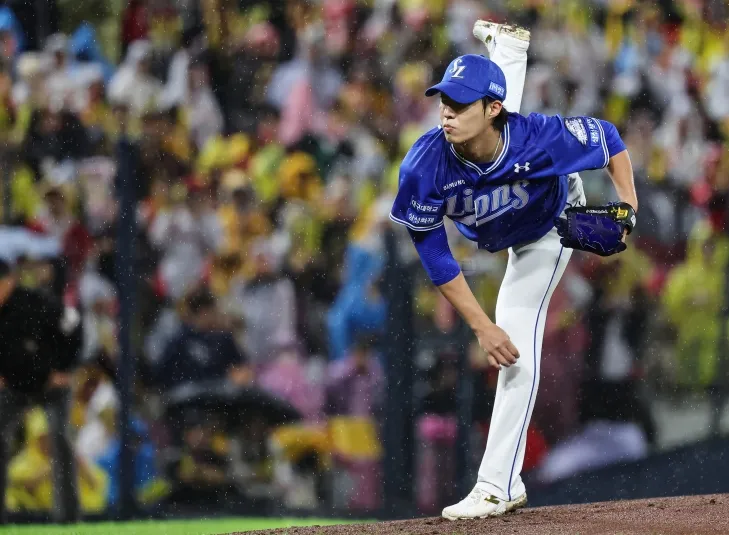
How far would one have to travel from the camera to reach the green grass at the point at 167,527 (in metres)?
5.41

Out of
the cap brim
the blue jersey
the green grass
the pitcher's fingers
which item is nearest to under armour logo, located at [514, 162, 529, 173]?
the blue jersey

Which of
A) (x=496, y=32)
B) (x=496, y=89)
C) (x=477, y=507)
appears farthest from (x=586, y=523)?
(x=496, y=32)

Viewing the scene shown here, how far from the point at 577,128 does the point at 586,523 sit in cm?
140

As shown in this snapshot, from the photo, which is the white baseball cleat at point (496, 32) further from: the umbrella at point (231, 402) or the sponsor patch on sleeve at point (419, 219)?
the umbrella at point (231, 402)

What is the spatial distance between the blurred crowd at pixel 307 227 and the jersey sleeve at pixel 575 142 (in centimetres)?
230

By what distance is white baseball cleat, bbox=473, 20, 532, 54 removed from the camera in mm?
4340

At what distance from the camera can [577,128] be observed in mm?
3729

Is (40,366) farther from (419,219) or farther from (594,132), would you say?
(594,132)

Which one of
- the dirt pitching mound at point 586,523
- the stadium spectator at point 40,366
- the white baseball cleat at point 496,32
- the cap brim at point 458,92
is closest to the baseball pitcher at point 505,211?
the cap brim at point 458,92

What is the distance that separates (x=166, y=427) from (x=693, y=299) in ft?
10.5

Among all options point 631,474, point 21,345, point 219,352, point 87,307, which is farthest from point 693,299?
point 21,345

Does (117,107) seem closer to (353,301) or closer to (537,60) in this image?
(353,301)

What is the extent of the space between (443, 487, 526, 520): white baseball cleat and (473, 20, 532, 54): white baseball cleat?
1875 mm

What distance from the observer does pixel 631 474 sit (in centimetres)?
599
